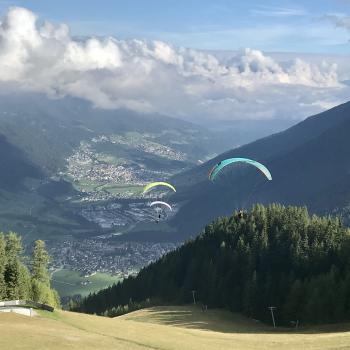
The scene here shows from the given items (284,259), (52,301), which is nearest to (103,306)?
(52,301)

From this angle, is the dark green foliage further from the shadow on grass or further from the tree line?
the tree line

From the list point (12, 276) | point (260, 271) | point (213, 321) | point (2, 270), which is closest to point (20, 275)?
point (12, 276)

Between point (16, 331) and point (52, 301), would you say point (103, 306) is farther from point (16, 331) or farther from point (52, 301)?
point (16, 331)

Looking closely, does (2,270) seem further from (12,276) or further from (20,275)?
(20,275)

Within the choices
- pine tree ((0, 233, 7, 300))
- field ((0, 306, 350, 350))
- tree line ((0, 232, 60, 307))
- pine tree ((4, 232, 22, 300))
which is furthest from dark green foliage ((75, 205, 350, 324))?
pine tree ((0, 233, 7, 300))

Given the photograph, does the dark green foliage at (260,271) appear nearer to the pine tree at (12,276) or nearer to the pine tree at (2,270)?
the pine tree at (12,276)

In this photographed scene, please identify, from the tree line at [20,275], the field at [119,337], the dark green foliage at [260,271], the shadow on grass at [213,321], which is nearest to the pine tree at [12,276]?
the tree line at [20,275]
